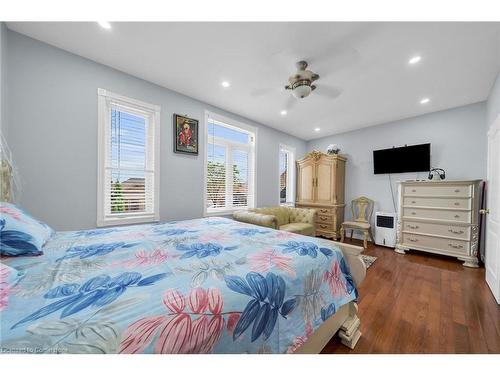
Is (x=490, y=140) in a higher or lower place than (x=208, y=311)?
higher

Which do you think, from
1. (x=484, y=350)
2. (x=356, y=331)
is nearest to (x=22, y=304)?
(x=356, y=331)

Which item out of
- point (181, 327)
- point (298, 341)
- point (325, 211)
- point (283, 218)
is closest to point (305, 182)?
point (325, 211)

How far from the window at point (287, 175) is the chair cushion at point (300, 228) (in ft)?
4.52

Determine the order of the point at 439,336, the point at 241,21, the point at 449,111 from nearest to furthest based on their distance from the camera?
the point at 439,336 → the point at 241,21 → the point at 449,111

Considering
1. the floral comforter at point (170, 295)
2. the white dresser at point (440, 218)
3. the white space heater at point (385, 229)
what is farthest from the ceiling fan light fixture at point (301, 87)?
the white space heater at point (385, 229)

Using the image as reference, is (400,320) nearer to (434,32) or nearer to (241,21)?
A: (434,32)

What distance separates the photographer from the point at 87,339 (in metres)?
0.52

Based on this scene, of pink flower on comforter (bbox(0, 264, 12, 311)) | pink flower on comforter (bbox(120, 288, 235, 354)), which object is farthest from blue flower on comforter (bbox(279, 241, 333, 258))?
pink flower on comforter (bbox(0, 264, 12, 311))

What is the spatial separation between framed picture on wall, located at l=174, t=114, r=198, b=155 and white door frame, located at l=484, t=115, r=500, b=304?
12.1 ft

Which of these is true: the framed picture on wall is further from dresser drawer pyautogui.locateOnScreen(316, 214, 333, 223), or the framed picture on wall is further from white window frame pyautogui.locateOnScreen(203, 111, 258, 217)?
dresser drawer pyautogui.locateOnScreen(316, 214, 333, 223)

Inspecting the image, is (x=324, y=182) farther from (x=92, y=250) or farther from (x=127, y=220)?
(x=92, y=250)

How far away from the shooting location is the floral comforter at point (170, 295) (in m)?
0.55

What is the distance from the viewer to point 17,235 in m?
1.05
